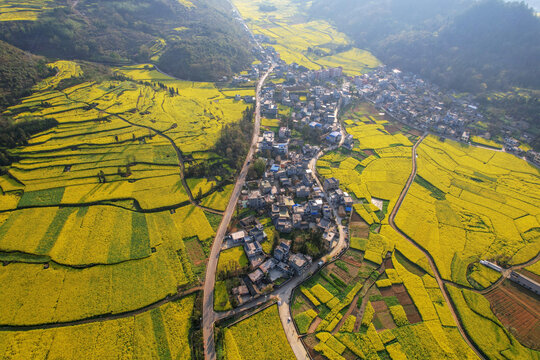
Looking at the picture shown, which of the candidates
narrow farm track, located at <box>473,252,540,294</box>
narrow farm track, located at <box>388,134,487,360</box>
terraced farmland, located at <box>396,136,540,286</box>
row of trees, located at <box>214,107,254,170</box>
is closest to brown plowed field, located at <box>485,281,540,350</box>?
narrow farm track, located at <box>473,252,540,294</box>

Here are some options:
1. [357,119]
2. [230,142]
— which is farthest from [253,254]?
[357,119]

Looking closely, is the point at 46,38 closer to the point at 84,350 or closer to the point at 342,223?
the point at 84,350

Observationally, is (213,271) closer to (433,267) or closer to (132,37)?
(433,267)

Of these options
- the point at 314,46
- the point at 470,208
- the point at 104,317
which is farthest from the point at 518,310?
the point at 314,46

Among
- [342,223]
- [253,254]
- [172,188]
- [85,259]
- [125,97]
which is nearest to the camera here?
[85,259]

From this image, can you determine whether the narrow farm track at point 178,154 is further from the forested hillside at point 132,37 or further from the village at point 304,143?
the forested hillside at point 132,37

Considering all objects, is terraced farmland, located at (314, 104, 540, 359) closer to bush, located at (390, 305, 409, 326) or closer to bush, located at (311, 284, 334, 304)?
bush, located at (390, 305, 409, 326)

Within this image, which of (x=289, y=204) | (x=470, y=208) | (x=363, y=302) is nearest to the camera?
(x=363, y=302)

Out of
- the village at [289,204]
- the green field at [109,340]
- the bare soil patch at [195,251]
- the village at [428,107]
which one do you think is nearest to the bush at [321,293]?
the village at [289,204]
